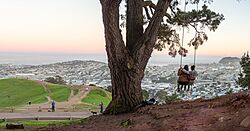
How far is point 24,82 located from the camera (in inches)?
1657

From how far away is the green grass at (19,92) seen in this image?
3578 centimetres

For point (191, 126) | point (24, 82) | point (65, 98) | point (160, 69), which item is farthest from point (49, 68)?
point (191, 126)

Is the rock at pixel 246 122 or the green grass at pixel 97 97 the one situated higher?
the rock at pixel 246 122

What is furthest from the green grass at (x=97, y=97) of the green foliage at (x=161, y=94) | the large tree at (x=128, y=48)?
the large tree at (x=128, y=48)

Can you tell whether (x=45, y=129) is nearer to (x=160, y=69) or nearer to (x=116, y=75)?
(x=116, y=75)

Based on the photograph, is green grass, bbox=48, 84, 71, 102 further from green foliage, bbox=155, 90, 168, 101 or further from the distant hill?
the distant hill

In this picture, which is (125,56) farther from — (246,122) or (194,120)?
(246,122)

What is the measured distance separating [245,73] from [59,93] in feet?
77.9

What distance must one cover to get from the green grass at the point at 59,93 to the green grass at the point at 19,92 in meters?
0.85

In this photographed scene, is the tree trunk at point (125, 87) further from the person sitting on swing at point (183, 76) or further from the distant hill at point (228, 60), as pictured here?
the distant hill at point (228, 60)

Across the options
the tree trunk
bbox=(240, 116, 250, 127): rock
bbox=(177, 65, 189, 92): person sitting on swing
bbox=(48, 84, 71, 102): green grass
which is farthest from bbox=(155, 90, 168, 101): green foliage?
bbox=(240, 116, 250, 127): rock

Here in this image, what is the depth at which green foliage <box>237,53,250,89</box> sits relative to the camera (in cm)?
1350

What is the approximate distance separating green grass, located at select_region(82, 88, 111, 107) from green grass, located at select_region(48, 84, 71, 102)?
208 cm

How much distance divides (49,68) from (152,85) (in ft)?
131
